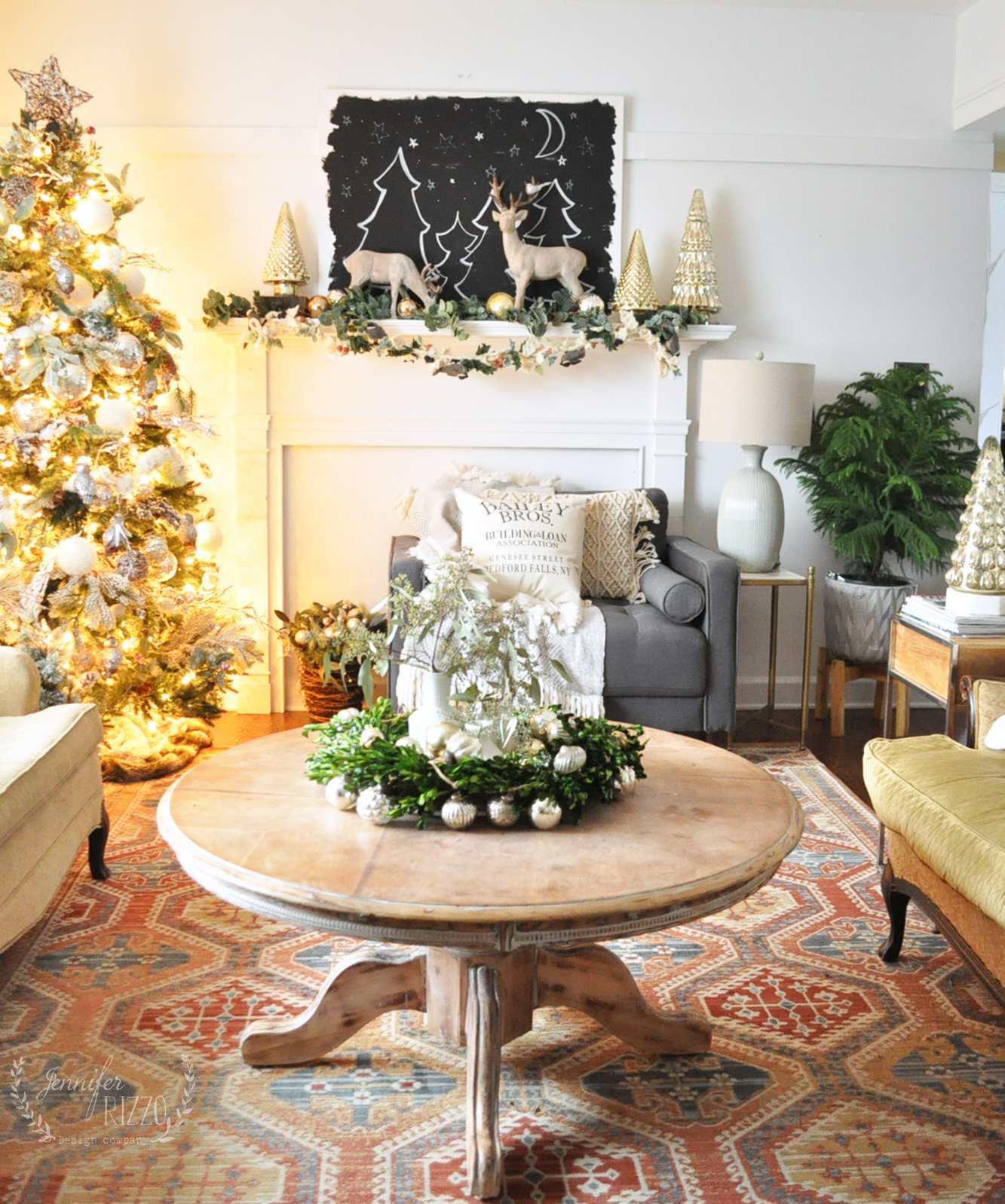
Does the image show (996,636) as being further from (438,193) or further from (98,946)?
(438,193)

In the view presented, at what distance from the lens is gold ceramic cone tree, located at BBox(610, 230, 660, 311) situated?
4.13 m

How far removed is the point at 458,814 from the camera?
1.82m

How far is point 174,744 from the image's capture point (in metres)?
3.75

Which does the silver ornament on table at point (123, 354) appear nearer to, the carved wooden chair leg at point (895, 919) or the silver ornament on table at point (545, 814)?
the silver ornament on table at point (545, 814)

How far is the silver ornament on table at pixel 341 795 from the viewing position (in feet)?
6.21

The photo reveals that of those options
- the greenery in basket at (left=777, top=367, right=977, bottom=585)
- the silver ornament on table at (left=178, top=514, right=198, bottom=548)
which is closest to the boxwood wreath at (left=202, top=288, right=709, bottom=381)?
the greenery in basket at (left=777, top=367, right=977, bottom=585)

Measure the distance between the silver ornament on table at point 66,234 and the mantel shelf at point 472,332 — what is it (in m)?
0.67

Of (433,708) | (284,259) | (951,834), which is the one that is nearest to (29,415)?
(284,259)

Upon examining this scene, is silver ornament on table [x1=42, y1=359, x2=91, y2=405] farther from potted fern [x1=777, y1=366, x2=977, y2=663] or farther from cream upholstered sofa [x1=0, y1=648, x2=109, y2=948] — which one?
potted fern [x1=777, y1=366, x2=977, y2=663]

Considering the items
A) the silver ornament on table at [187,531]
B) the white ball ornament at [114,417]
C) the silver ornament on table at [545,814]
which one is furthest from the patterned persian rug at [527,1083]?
the white ball ornament at [114,417]

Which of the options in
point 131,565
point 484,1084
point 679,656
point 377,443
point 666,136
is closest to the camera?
point 484,1084

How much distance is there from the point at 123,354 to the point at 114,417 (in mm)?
210

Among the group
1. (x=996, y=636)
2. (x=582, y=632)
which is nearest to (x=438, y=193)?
(x=582, y=632)

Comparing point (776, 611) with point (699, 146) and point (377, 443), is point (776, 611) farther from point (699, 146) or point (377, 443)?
point (699, 146)
